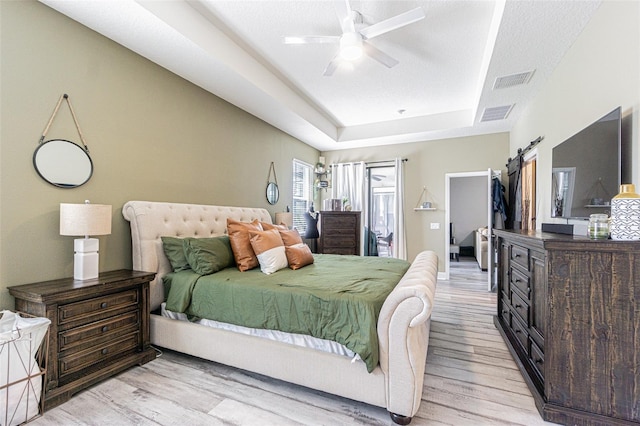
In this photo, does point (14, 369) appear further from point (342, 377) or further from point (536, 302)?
point (536, 302)

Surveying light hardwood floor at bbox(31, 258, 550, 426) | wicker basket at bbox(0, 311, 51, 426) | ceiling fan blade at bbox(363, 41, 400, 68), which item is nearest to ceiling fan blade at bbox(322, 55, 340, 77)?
ceiling fan blade at bbox(363, 41, 400, 68)

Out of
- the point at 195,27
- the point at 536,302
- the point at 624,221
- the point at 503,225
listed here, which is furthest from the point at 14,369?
the point at 503,225

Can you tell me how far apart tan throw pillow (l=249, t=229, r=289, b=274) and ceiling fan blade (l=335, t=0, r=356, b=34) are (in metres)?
1.96

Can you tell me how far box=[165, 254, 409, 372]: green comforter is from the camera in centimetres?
175

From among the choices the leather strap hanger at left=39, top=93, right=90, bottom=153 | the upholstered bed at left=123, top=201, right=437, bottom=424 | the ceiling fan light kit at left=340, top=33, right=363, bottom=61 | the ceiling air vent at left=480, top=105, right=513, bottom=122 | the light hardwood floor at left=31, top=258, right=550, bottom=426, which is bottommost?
the light hardwood floor at left=31, top=258, right=550, bottom=426

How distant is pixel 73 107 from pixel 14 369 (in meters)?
1.89

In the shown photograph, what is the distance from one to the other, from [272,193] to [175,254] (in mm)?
2317

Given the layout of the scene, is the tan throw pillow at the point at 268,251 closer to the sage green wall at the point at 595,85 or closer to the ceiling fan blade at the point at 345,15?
the ceiling fan blade at the point at 345,15

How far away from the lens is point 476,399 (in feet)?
6.29

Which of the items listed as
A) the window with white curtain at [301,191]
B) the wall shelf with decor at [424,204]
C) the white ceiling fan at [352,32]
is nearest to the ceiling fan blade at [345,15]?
the white ceiling fan at [352,32]

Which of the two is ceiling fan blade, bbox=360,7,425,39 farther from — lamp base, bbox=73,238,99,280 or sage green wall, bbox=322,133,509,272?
sage green wall, bbox=322,133,509,272

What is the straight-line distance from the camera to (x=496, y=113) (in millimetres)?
4262

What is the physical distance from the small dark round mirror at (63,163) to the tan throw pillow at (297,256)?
1.84 meters

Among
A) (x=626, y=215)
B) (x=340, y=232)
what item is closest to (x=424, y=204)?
(x=340, y=232)
